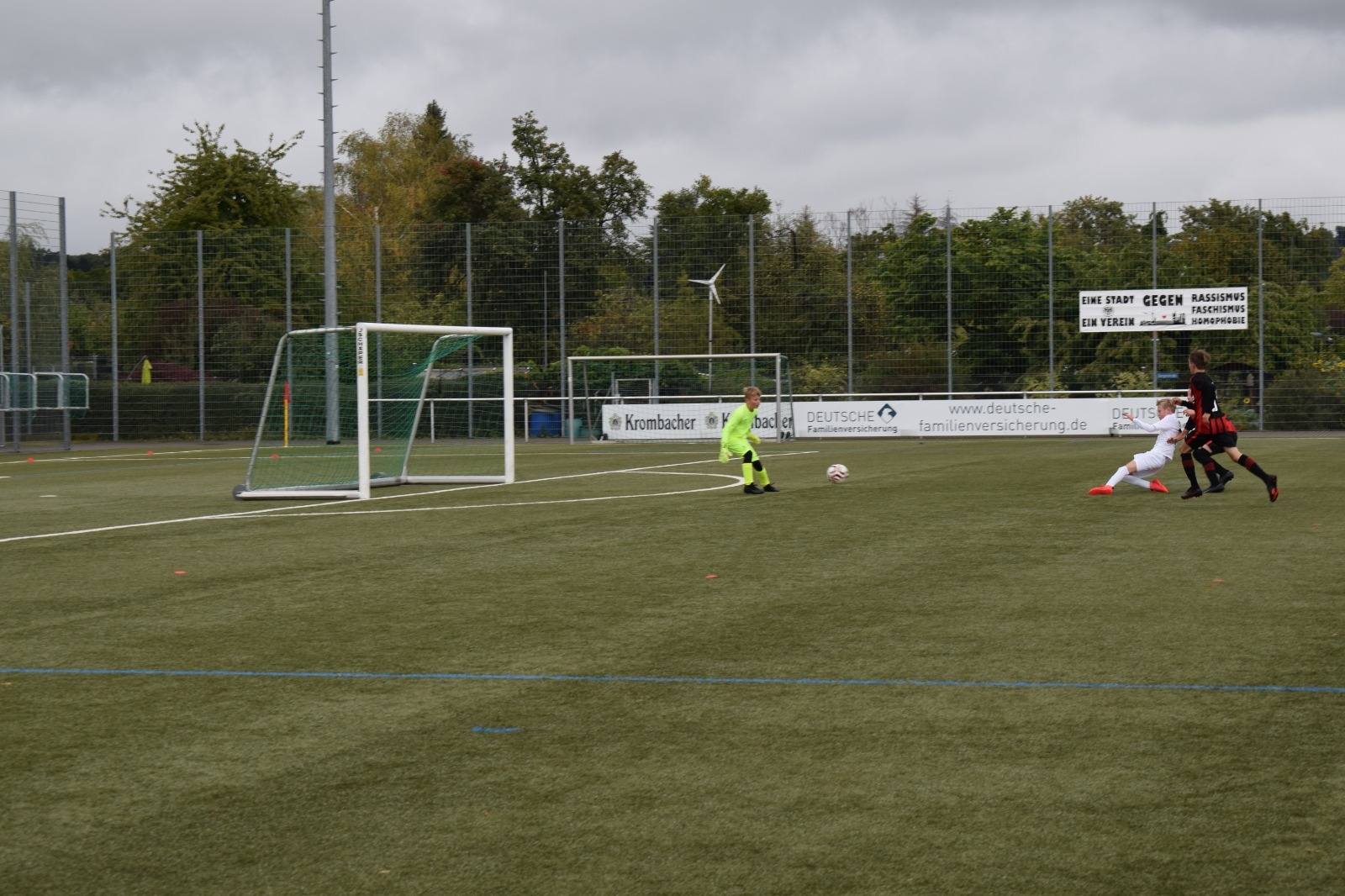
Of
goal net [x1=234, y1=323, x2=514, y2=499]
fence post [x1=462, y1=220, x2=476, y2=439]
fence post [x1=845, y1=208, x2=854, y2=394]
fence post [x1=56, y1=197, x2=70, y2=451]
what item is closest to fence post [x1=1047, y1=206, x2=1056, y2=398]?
fence post [x1=845, y1=208, x2=854, y2=394]

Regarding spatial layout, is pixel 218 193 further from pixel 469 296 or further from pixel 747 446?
pixel 747 446

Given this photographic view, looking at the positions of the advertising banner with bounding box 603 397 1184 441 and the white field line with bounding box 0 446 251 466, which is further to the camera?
the advertising banner with bounding box 603 397 1184 441

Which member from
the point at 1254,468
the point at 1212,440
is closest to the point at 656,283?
the point at 1212,440

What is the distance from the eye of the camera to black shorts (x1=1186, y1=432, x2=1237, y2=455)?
13789 mm

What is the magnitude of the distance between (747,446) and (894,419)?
58.0 ft

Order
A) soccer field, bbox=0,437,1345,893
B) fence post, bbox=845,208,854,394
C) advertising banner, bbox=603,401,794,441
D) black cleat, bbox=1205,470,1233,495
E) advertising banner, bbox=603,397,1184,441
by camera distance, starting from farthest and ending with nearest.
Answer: fence post, bbox=845,208,854,394 < advertising banner, bbox=603,401,794,441 < advertising banner, bbox=603,397,1184,441 < black cleat, bbox=1205,470,1233,495 < soccer field, bbox=0,437,1345,893

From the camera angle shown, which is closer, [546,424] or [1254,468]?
[1254,468]

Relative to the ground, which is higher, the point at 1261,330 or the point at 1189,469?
the point at 1261,330

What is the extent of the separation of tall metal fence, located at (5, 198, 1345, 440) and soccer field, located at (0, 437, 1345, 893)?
23.6 meters

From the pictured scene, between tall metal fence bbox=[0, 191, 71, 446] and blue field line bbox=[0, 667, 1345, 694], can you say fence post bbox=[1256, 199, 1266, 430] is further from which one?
blue field line bbox=[0, 667, 1345, 694]

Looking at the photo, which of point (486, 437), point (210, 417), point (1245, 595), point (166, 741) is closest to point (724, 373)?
point (486, 437)

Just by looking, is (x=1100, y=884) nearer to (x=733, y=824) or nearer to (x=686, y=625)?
(x=733, y=824)

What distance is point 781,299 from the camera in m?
35.8

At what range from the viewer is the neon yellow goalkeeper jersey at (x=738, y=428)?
16.2 metres
